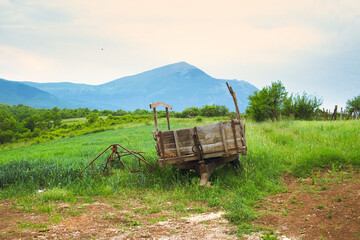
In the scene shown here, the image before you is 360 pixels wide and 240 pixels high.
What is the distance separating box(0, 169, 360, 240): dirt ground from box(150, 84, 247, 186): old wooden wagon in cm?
163

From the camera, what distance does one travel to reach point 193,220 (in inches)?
249

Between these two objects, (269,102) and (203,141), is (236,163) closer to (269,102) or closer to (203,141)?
(203,141)

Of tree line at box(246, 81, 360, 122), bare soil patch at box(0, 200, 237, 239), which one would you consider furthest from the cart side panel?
tree line at box(246, 81, 360, 122)

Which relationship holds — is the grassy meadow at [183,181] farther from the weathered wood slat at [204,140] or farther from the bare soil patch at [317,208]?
the weathered wood slat at [204,140]

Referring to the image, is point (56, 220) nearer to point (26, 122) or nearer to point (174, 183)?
point (174, 183)

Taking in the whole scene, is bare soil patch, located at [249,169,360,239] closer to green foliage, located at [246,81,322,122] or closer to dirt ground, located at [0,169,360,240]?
dirt ground, located at [0,169,360,240]

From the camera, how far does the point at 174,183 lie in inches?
354

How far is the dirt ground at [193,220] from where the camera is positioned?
5500mm

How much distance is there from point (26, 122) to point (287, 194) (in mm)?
103788

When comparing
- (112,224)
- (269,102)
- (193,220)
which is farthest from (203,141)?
(269,102)

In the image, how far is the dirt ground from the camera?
550 centimetres

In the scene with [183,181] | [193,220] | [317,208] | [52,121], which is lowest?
[317,208]

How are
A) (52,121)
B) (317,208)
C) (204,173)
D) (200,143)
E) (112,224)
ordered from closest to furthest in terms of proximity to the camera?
(112,224)
(317,208)
(200,143)
(204,173)
(52,121)

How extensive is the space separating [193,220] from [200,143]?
260 centimetres
